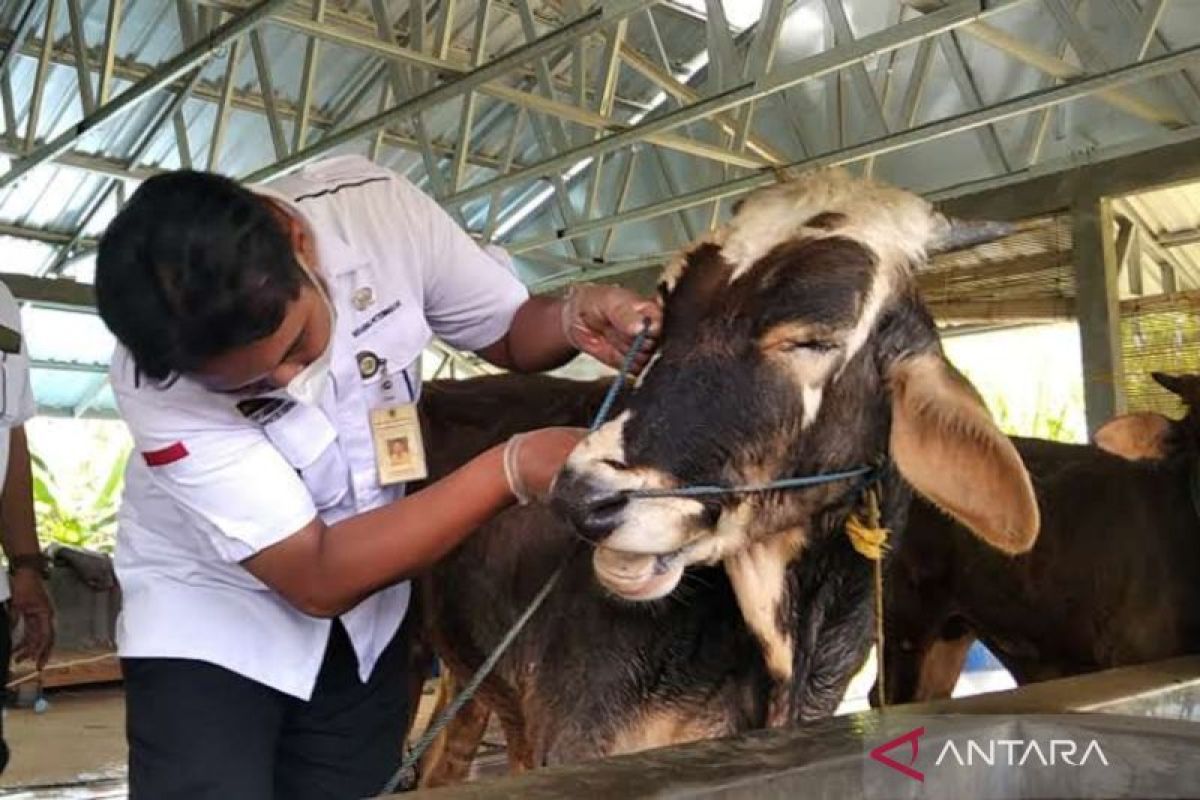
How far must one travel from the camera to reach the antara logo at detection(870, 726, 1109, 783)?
1.45m

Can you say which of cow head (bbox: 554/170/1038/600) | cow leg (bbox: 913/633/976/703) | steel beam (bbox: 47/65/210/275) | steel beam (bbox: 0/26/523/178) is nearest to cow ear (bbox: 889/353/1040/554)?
cow head (bbox: 554/170/1038/600)

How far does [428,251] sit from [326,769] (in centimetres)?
100

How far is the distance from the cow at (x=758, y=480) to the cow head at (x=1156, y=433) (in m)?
1.47

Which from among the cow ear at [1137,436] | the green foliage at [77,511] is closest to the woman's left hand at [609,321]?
the cow ear at [1137,436]

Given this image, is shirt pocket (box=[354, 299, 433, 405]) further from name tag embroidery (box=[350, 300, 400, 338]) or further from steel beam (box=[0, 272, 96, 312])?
steel beam (box=[0, 272, 96, 312])

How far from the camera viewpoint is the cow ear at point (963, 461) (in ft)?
6.50

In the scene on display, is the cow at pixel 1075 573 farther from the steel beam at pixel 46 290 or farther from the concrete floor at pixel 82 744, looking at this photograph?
the steel beam at pixel 46 290

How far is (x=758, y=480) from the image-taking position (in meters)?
2.01

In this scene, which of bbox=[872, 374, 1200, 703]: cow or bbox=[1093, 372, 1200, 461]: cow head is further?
bbox=[872, 374, 1200, 703]: cow

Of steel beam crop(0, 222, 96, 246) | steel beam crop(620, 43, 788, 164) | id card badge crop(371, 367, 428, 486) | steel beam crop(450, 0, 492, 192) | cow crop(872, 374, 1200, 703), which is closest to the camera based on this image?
id card badge crop(371, 367, 428, 486)

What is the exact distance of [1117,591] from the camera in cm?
394

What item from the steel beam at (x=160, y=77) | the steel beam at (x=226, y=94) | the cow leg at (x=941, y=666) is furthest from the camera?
the steel beam at (x=226, y=94)

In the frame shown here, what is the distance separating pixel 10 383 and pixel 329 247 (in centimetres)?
120

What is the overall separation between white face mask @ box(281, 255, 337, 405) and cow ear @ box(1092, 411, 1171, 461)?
7.85 feet
